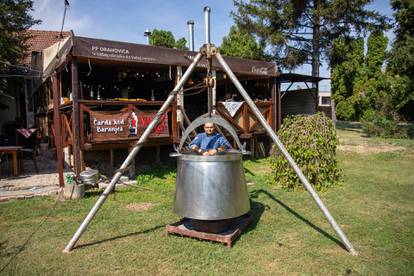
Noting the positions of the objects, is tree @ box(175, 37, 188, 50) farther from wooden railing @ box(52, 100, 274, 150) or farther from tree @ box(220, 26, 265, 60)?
wooden railing @ box(52, 100, 274, 150)

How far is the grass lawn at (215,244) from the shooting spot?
3938 millimetres

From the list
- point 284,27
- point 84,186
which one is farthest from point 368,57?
point 84,186

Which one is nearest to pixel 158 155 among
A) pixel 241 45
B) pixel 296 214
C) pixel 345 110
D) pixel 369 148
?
pixel 296 214

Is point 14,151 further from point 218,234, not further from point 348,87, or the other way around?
point 348,87

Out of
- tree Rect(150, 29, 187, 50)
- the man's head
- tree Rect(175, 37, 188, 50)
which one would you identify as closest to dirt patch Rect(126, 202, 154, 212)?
the man's head

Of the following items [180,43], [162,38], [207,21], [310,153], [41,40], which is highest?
[162,38]

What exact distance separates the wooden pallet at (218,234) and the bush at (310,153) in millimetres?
2932

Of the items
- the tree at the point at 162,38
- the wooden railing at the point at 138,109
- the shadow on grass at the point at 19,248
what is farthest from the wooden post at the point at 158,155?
the tree at the point at 162,38

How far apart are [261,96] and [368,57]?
20.1 metres

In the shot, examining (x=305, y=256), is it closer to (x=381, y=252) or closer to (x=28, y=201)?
(x=381, y=252)

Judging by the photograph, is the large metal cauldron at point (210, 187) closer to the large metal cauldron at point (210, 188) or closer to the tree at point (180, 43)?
the large metal cauldron at point (210, 188)

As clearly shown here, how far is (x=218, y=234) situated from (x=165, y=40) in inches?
1020

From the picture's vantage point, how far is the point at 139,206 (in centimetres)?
653

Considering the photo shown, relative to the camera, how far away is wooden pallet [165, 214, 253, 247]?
448cm
